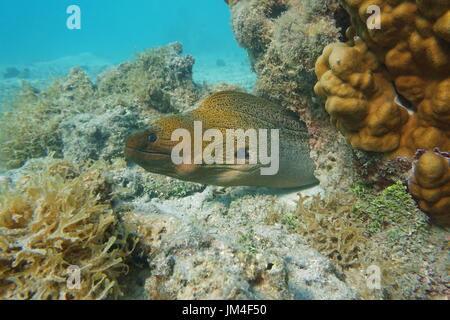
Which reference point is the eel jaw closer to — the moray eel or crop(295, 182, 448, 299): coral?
the moray eel

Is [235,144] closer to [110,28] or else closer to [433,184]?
[433,184]

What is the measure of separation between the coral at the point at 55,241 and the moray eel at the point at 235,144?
44.5 inches

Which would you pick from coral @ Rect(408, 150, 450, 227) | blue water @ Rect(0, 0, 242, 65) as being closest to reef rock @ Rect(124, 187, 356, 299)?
coral @ Rect(408, 150, 450, 227)

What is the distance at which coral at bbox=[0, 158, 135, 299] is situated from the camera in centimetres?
162

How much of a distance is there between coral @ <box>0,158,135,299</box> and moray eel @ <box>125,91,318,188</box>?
44.5 inches

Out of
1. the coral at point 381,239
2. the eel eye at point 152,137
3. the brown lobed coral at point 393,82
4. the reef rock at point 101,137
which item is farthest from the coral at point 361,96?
the reef rock at point 101,137

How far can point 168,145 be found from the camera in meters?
3.20

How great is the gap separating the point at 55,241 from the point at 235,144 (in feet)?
7.84

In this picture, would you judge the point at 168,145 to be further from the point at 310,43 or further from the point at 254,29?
the point at 254,29

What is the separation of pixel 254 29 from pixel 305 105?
1.92 metres

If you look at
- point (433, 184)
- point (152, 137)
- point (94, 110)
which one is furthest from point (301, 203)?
point (94, 110)

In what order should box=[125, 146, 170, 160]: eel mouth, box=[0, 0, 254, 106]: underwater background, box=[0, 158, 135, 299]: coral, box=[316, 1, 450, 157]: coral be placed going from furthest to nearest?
box=[0, 0, 254, 106]: underwater background
box=[125, 146, 170, 160]: eel mouth
box=[316, 1, 450, 157]: coral
box=[0, 158, 135, 299]: coral

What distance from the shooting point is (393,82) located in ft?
8.11
